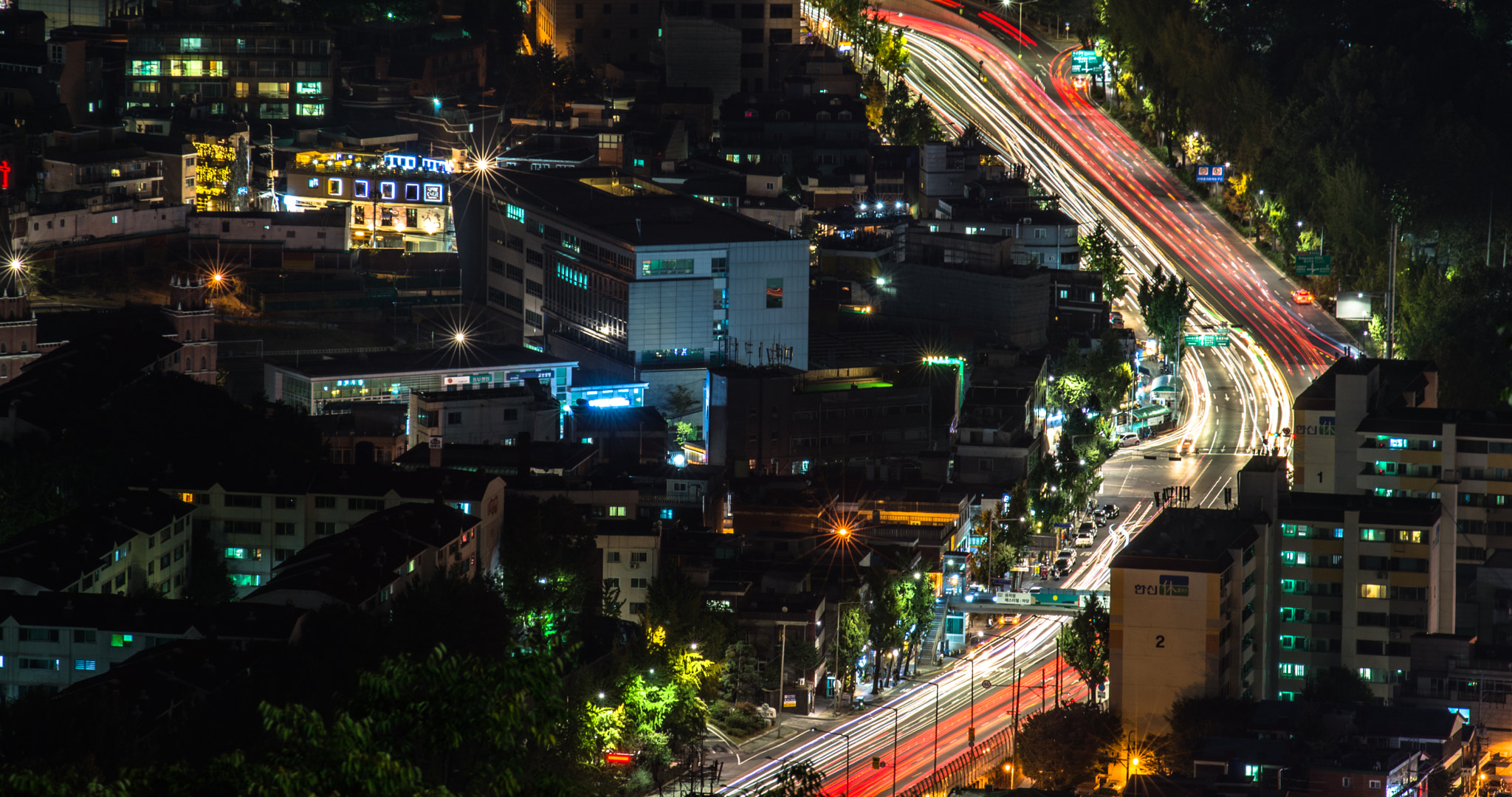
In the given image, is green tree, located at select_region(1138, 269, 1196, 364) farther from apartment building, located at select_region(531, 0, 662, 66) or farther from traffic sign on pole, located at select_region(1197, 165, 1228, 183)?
apartment building, located at select_region(531, 0, 662, 66)

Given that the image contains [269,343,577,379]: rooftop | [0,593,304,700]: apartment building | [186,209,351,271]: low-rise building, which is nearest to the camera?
[0,593,304,700]: apartment building

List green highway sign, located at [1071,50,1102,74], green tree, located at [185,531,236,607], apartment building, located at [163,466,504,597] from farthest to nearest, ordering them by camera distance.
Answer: green highway sign, located at [1071,50,1102,74] < apartment building, located at [163,466,504,597] < green tree, located at [185,531,236,607]

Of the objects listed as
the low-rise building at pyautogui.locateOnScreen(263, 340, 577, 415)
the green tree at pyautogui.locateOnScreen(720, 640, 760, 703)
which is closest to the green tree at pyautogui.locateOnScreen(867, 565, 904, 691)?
the green tree at pyautogui.locateOnScreen(720, 640, 760, 703)

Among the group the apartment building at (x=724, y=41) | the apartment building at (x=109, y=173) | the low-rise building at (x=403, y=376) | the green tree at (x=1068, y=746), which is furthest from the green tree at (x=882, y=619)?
the apartment building at (x=724, y=41)

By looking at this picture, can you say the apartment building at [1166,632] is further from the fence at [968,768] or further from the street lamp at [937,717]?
the street lamp at [937,717]

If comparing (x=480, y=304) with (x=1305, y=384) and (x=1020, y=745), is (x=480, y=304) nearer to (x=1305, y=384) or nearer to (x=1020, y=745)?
(x=1305, y=384)

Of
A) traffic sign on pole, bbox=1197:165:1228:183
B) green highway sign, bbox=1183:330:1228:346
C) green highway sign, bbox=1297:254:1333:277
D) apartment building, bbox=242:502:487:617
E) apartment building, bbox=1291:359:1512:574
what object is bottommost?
apartment building, bbox=242:502:487:617
